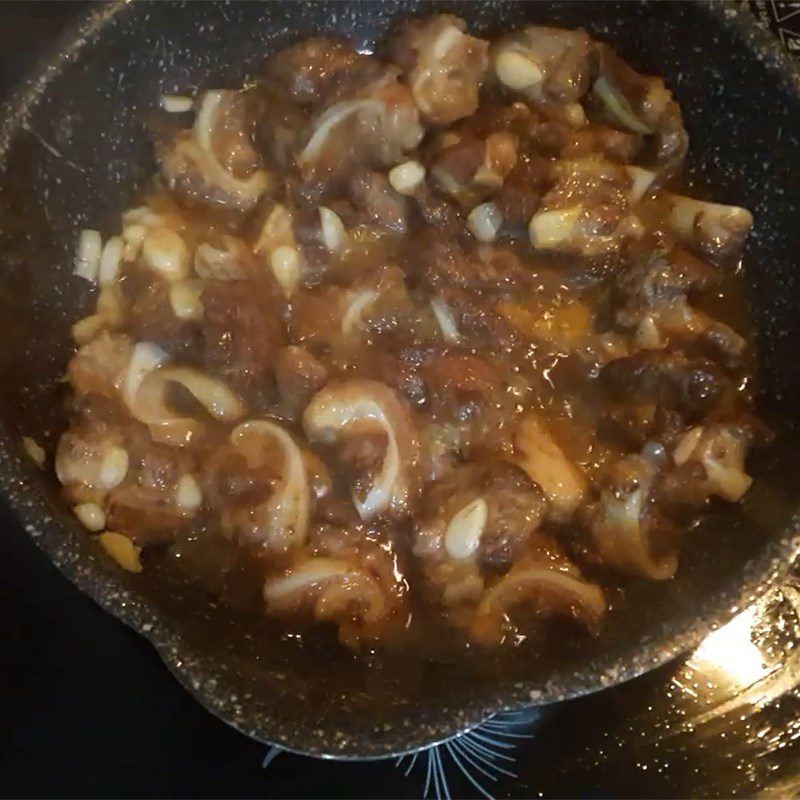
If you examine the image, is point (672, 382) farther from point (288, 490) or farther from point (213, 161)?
point (213, 161)

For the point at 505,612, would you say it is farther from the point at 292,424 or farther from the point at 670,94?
the point at 670,94

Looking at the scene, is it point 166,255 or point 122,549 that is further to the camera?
point 166,255

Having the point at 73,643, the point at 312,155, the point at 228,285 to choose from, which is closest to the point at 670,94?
the point at 312,155

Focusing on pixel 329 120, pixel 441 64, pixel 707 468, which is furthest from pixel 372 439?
pixel 441 64

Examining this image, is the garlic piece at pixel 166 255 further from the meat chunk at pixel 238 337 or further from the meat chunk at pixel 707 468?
the meat chunk at pixel 707 468

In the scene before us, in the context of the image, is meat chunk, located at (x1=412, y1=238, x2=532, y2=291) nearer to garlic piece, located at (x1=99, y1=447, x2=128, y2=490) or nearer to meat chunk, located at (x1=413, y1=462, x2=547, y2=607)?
meat chunk, located at (x1=413, y1=462, x2=547, y2=607)

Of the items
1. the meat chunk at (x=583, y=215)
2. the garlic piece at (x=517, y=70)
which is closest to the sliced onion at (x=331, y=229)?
the meat chunk at (x=583, y=215)
